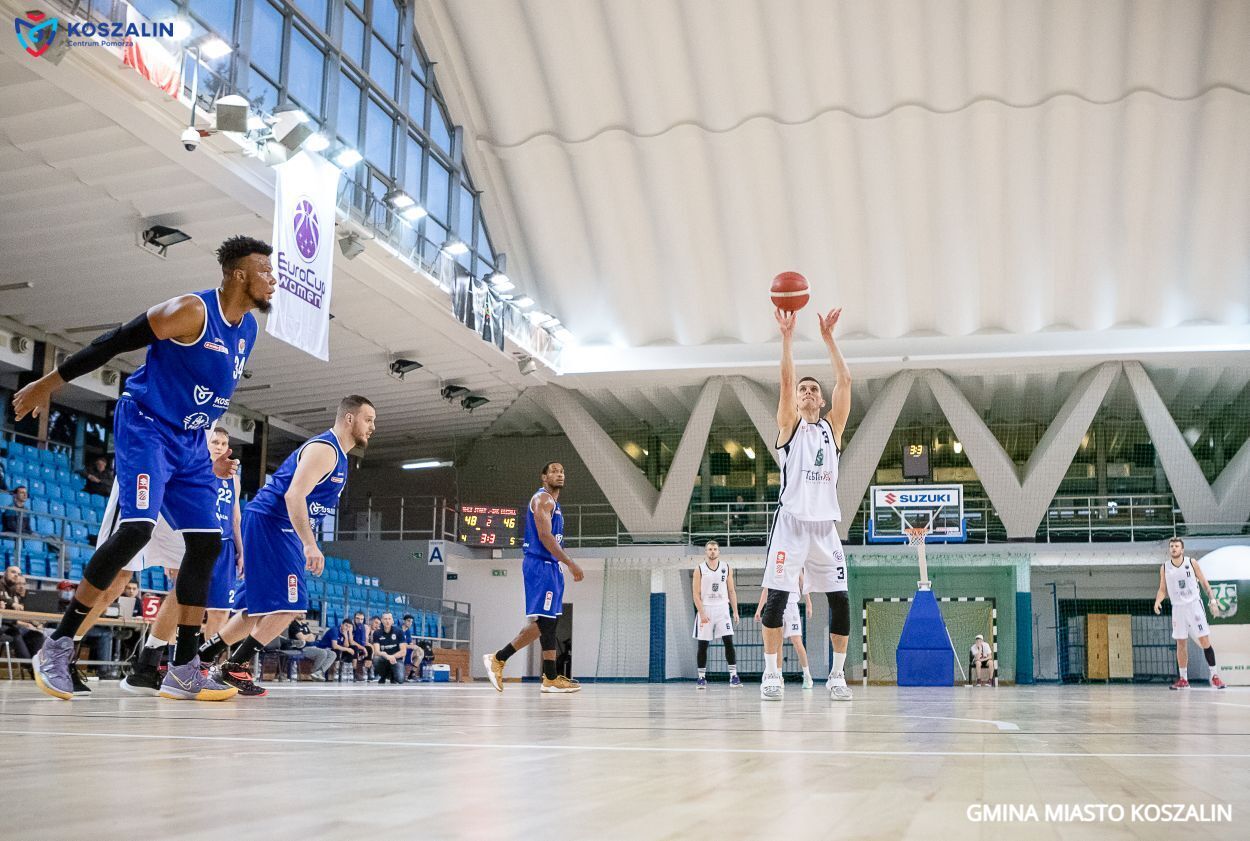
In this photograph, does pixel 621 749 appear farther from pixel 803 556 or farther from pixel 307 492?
pixel 803 556

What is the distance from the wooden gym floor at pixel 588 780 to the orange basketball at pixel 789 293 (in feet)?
14.7

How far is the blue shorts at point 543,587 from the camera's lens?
9.13m

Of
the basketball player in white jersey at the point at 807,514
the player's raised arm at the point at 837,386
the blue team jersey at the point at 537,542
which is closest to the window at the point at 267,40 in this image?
the blue team jersey at the point at 537,542

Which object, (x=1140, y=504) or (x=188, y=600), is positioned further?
(x=1140, y=504)

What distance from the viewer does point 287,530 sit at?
6.12 meters

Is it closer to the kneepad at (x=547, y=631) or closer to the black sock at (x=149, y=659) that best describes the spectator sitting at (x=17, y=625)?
the kneepad at (x=547, y=631)

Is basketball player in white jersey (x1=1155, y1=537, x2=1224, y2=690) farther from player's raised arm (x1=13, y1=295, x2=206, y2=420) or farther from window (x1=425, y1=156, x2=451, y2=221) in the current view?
player's raised arm (x1=13, y1=295, x2=206, y2=420)

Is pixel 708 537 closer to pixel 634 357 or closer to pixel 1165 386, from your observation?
pixel 634 357

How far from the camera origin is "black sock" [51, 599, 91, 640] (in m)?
4.59

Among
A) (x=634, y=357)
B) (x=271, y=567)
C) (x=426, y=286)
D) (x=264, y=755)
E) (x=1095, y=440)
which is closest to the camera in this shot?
(x=264, y=755)

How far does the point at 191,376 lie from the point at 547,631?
4.98m

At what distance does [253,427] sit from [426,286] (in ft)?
29.1

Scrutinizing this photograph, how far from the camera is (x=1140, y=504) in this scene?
2409cm

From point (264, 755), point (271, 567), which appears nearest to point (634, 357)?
point (271, 567)
